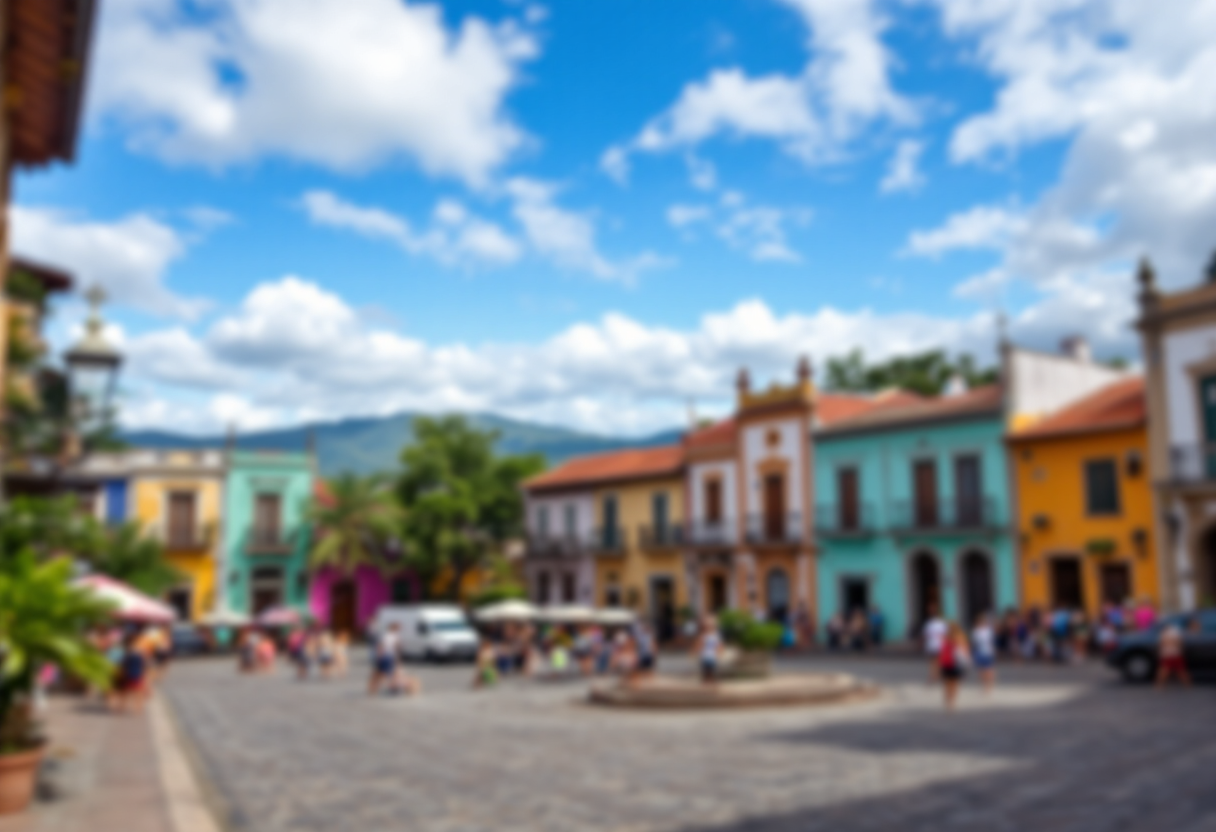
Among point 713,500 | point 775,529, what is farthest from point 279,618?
point 775,529

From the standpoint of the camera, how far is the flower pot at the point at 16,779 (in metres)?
8.66

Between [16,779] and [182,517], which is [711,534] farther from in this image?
[16,779]

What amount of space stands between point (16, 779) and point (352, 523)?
3622cm

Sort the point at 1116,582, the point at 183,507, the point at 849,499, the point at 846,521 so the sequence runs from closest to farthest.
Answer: the point at 1116,582
the point at 846,521
the point at 849,499
the point at 183,507

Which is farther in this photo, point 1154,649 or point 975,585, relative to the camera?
point 975,585

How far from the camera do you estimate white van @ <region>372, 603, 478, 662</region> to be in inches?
1234

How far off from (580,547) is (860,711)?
27.7 m

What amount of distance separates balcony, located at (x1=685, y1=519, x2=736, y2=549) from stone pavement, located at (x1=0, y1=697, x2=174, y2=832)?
23.6m

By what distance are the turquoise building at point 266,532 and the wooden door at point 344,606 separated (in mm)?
1445

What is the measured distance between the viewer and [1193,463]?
25.0 meters

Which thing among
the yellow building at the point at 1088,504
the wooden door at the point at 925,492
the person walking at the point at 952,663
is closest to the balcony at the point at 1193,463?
the yellow building at the point at 1088,504

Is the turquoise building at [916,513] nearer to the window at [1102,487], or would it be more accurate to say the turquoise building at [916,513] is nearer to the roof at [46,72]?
the window at [1102,487]

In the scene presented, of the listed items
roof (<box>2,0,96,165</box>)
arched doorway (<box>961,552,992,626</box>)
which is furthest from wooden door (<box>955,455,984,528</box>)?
roof (<box>2,0,96,165</box>)

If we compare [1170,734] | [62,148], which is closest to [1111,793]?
[1170,734]
